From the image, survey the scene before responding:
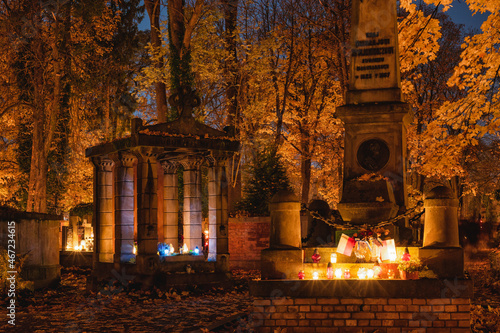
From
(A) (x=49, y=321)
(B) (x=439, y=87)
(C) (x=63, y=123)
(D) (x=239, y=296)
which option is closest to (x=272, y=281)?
(A) (x=49, y=321)

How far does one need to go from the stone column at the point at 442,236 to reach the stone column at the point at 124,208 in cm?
1010

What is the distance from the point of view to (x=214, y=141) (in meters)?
17.7

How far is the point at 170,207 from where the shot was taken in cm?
1931

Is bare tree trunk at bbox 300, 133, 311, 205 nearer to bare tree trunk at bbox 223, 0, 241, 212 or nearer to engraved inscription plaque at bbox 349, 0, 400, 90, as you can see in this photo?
bare tree trunk at bbox 223, 0, 241, 212

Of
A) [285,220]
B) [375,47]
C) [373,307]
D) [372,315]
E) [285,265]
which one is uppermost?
[375,47]

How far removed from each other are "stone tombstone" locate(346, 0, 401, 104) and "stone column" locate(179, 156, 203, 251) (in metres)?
8.14

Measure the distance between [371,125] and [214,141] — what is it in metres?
6.79

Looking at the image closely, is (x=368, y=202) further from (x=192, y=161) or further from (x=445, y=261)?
(x=192, y=161)

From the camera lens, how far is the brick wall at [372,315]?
8.91 meters

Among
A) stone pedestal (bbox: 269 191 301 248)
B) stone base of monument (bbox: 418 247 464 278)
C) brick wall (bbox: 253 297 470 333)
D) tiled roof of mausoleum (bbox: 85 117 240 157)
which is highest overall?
tiled roof of mausoleum (bbox: 85 117 240 157)

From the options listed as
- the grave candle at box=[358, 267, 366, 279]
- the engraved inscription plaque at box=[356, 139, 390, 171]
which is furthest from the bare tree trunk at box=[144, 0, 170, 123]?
the grave candle at box=[358, 267, 366, 279]

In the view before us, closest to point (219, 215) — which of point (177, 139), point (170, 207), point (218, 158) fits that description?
point (218, 158)

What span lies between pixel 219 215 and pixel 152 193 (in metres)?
2.22

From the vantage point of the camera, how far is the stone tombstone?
39.1 ft
